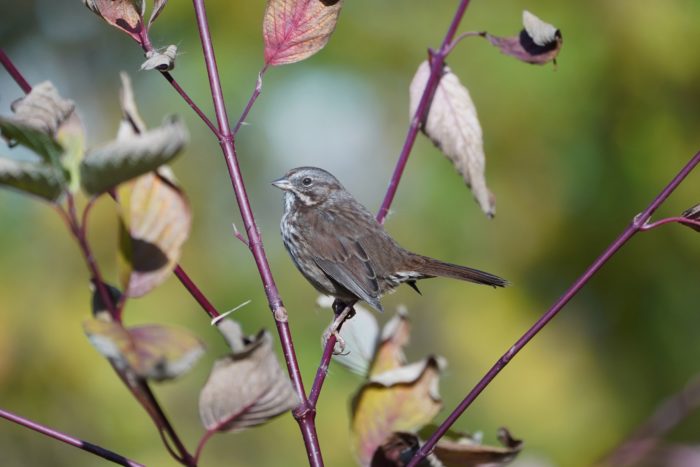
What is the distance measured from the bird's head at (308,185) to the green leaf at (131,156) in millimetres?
2235

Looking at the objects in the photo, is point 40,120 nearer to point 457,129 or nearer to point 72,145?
point 72,145

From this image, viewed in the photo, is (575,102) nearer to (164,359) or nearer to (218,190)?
(218,190)

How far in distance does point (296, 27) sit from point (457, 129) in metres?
0.37

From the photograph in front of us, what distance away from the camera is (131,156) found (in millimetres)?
791

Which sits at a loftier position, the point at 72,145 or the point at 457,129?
the point at 457,129

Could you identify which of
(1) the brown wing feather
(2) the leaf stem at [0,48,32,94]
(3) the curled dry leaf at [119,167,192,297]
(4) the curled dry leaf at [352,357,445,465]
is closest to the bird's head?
(1) the brown wing feather

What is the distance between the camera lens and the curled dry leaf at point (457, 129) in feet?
4.97

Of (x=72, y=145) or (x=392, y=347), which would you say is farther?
(x=392, y=347)

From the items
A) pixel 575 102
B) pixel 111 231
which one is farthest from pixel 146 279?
pixel 575 102

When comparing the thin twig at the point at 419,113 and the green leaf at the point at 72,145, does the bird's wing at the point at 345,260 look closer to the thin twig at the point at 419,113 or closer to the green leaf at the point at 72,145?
the thin twig at the point at 419,113

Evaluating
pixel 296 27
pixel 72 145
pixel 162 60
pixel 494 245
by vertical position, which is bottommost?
pixel 494 245

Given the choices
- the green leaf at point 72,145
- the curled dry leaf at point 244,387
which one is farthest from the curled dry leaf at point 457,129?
the green leaf at point 72,145

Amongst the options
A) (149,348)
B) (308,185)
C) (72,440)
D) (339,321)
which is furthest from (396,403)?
(308,185)

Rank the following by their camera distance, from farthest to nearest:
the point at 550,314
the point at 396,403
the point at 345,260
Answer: the point at 345,260 < the point at 396,403 < the point at 550,314
